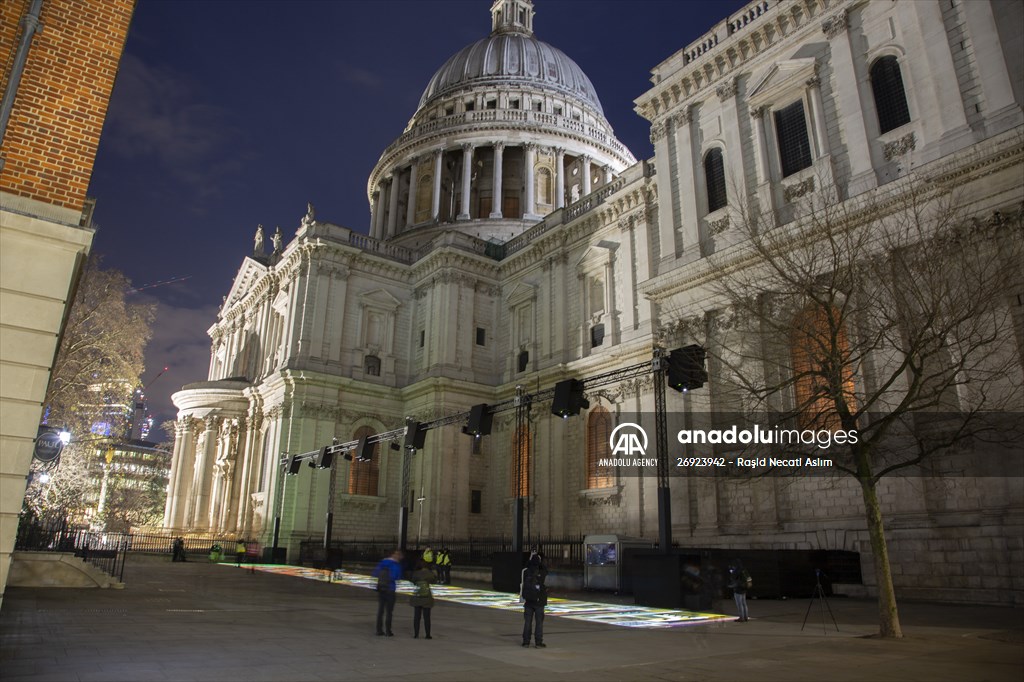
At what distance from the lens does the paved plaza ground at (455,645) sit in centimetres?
853

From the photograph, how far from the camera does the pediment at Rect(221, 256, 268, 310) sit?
161ft

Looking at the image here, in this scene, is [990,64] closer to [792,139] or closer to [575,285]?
[792,139]

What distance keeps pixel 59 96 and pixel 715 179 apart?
77.6 ft

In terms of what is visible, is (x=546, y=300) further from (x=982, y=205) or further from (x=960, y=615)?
(x=960, y=615)

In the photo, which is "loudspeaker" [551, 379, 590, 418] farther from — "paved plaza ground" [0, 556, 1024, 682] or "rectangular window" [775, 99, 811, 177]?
"rectangular window" [775, 99, 811, 177]

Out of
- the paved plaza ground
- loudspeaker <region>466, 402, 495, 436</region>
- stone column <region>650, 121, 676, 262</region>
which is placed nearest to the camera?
the paved plaza ground

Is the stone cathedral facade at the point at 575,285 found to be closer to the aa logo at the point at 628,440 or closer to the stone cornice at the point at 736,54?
the stone cornice at the point at 736,54

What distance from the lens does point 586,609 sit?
58.9 ft

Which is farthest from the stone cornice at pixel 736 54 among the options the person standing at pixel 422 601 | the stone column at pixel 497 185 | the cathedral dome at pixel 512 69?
the cathedral dome at pixel 512 69

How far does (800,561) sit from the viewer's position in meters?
20.3

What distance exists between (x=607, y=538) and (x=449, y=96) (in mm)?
55112

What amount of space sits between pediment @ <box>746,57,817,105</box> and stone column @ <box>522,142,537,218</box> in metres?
29.7

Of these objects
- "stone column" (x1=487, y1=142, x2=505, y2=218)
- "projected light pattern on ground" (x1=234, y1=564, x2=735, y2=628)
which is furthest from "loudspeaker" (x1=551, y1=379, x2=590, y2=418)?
"stone column" (x1=487, y1=142, x2=505, y2=218)

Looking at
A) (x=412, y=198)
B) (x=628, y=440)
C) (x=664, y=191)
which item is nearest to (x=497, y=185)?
(x=412, y=198)
